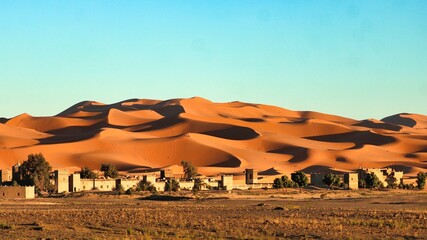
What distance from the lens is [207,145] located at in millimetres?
122438

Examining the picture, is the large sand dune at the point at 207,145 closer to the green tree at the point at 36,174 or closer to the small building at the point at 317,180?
Answer: the small building at the point at 317,180

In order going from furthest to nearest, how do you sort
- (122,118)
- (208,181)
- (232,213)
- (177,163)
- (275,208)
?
1. (122,118)
2. (177,163)
3. (208,181)
4. (275,208)
5. (232,213)

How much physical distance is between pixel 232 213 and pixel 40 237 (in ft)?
49.7

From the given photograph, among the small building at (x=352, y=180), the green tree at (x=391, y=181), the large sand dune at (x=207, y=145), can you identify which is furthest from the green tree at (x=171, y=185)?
the large sand dune at (x=207, y=145)

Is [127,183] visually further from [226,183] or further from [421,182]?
[421,182]

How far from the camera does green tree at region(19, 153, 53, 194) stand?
7000cm

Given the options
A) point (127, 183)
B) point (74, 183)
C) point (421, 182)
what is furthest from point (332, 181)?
point (74, 183)

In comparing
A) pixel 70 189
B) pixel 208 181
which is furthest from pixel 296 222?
pixel 208 181

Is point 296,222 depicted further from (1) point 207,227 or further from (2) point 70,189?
(2) point 70,189

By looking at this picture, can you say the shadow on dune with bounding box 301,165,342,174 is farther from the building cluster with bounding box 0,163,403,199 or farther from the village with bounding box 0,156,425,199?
the building cluster with bounding box 0,163,403,199

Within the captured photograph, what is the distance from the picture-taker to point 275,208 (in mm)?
47312

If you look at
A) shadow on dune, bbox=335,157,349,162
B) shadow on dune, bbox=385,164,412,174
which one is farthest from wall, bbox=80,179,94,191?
shadow on dune, bbox=335,157,349,162

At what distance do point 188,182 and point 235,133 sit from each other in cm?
6721

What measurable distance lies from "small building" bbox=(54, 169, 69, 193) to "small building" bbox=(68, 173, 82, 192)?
0.35m
